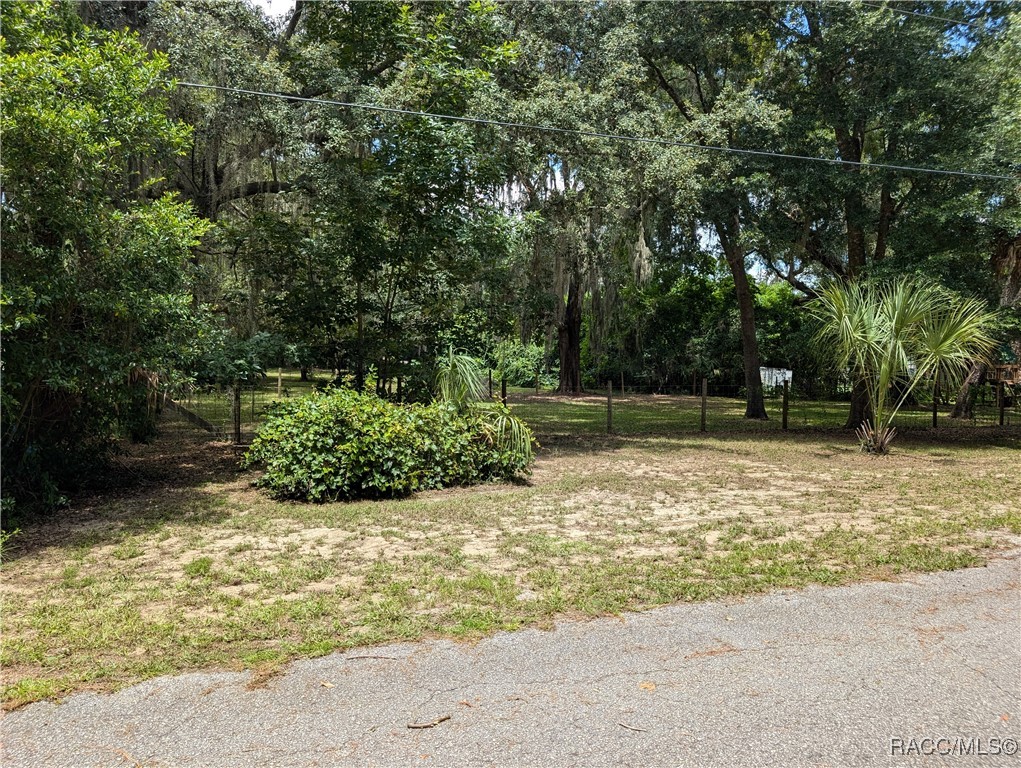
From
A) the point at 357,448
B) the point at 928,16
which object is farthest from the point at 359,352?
the point at 928,16

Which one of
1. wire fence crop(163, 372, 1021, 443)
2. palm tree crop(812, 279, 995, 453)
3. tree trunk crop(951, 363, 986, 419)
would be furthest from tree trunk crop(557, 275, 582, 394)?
palm tree crop(812, 279, 995, 453)

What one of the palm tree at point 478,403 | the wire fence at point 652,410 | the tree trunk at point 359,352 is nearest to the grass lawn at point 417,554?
the palm tree at point 478,403

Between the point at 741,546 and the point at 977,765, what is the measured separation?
2827 millimetres

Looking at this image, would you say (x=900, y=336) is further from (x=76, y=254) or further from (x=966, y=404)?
(x=76, y=254)

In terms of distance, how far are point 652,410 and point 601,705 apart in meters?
17.7

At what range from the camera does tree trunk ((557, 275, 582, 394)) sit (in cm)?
2461

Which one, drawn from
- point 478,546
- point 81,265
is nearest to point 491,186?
point 81,265

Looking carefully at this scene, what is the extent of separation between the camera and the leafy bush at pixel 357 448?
6.82 m

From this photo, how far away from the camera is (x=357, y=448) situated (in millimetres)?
6871

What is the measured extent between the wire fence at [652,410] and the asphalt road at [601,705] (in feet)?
18.1

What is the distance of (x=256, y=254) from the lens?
31.1ft

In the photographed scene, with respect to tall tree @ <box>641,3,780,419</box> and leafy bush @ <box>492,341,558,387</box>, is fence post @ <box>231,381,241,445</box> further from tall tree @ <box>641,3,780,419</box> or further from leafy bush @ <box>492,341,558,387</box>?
leafy bush @ <box>492,341,558,387</box>

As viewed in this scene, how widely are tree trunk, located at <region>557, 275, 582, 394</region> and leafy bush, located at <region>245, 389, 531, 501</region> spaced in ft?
52.9

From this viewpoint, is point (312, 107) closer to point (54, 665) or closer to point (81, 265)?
point (81, 265)
